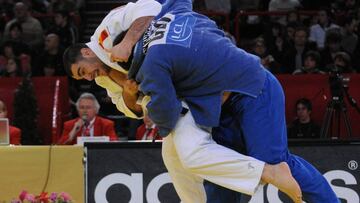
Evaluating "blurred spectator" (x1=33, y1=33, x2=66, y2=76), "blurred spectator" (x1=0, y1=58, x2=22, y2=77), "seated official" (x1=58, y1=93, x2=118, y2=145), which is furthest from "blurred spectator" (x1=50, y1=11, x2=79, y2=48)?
"seated official" (x1=58, y1=93, x2=118, y2=145)

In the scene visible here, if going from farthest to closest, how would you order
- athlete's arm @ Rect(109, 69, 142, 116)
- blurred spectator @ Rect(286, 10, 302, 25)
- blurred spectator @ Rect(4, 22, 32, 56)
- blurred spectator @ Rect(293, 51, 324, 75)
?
blurred spectator @ Rect(286, 10, 302, 25)
blurred spectator @ Rect(4, 22, 32, 56)
blurred spectator @ Rect(293, 51, 324, 75)
athlete's arm @ Rect(109, 69, 142, 116)

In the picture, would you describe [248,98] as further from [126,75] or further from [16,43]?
[16,43]

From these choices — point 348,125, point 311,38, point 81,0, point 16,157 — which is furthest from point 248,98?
point 81,0

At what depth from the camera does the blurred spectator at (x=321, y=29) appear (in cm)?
1327

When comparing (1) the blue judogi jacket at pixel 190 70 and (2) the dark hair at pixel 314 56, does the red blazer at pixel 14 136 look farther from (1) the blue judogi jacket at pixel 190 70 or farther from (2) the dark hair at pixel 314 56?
(1) the blue judogi jacket at pixel 190 70

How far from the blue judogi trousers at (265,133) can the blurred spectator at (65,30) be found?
8.32 m

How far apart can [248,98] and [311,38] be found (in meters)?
8.41

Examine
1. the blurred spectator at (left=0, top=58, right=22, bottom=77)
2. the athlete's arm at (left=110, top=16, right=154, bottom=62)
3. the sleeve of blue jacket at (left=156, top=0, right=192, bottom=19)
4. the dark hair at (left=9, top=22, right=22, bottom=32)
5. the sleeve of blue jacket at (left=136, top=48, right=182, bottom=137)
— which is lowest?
the blurred spectator at (left=0, top=58, right=22, bottom=77)

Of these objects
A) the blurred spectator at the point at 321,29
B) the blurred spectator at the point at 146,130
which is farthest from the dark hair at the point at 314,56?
the blurred spectator at the point at 146,130

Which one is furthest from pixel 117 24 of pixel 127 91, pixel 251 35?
pixel 251 35

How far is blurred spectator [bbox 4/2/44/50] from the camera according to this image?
13658 millimetres

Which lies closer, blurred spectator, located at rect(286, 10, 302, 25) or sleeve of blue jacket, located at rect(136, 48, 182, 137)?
sleeve of blue jacket, located at rect(136, 48, 182, 137)

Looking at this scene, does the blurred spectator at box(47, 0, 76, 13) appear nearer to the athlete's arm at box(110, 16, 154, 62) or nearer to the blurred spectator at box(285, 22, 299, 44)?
Answer: the blurred spectator at box(285, 22, 299, 44)

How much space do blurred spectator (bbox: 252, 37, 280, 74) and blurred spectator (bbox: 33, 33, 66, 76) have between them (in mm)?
2628
